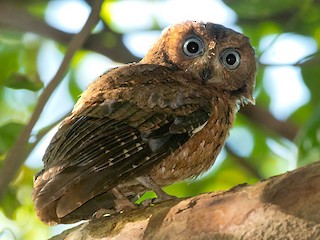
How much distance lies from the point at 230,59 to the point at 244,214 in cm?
207

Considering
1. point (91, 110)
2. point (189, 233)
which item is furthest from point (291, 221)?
point (91, 110)

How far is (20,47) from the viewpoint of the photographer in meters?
6.00

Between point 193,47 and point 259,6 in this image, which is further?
point 259,6

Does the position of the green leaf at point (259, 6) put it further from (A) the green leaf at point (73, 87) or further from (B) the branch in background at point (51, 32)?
(A) the green leaf at point (73, 87)

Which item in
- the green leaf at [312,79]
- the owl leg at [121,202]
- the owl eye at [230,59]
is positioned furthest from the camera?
the green leaf at [312,79]

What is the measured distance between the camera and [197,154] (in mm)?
3680

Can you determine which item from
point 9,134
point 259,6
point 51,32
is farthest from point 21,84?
point 259,6

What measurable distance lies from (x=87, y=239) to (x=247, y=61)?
6.44ft

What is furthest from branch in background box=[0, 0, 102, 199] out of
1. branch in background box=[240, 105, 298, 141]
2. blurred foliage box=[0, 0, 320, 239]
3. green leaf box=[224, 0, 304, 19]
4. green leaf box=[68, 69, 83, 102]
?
green leaf box=[68, 69, 83, 102]

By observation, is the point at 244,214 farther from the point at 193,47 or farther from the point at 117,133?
the point at 193,47

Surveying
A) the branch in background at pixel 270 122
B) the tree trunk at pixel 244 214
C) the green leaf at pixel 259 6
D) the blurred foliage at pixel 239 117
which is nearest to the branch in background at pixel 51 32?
the blurred foliage at pixel 239 117

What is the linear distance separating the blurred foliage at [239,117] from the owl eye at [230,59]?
20 cm

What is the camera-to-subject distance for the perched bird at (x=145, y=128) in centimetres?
308

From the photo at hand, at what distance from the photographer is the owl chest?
3578 mm
